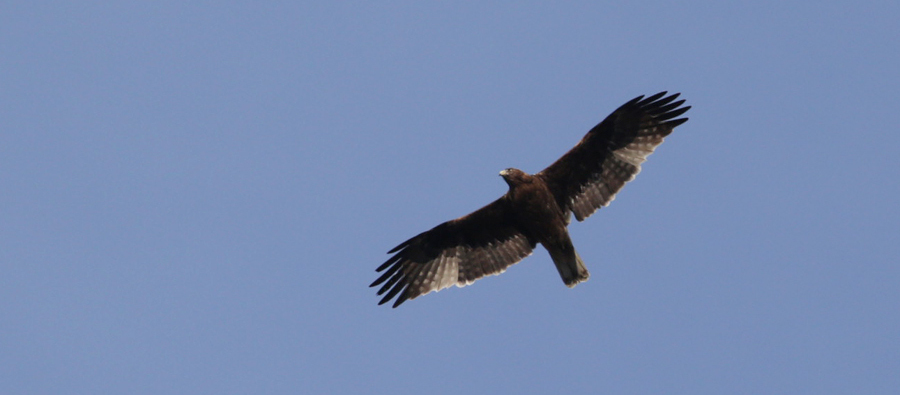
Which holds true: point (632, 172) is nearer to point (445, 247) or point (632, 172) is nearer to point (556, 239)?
point (556, 239)

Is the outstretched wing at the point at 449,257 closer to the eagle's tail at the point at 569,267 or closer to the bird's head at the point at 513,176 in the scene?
the eagle's tail at the point at 569,267

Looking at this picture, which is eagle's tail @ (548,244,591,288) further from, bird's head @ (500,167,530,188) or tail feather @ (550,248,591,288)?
bird's head @ (500,167,530,188)

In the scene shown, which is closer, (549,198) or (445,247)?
(549,198)

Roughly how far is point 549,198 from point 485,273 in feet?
6.12

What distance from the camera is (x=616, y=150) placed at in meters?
16.9

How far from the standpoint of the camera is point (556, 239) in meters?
17.0

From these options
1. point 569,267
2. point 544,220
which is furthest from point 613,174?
point 569,267

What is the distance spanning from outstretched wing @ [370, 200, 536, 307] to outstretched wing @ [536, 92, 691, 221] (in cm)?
125

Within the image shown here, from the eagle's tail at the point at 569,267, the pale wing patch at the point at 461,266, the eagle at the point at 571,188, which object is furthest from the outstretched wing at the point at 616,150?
the pale wing patch at the point at 461,266

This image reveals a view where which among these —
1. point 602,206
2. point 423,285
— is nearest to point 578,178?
point 602,206

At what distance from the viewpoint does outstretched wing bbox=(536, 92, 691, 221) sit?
16859mm

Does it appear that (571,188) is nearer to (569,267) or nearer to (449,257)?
(569,267)

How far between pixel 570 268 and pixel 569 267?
2 cm


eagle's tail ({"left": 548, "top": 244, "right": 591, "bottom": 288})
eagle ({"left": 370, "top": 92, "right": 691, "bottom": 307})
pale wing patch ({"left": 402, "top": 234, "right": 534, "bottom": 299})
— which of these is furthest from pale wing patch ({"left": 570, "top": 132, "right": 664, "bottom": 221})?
pale wing patch ({"left": 402, "top": 234, "right": 534, "bottom": 299})
